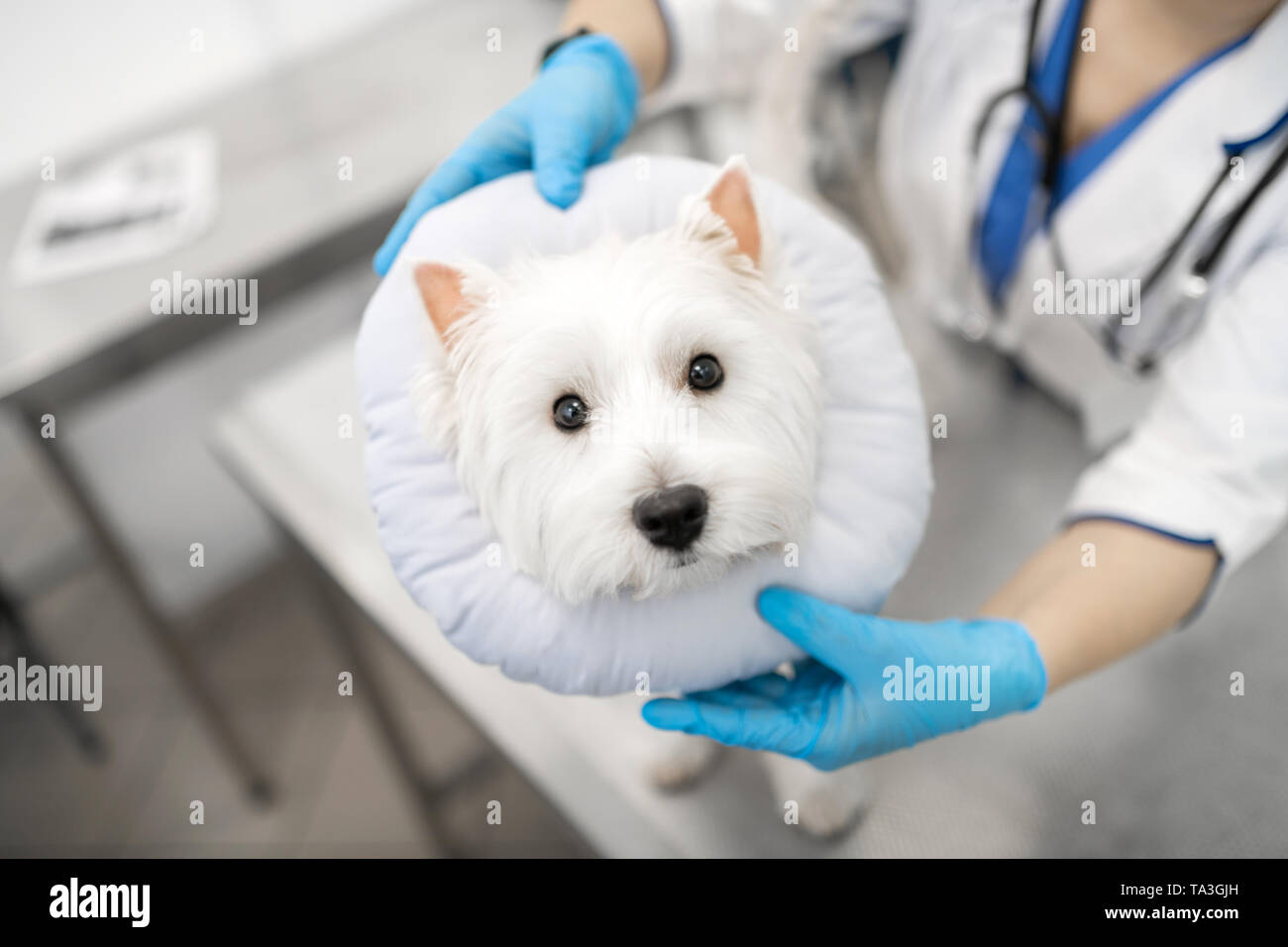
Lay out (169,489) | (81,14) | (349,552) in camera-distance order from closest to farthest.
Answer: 1. (349,552)
2. (81,14)
3. (169,489)

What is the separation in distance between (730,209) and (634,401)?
0.16 meters

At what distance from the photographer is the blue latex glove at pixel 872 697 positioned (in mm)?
672

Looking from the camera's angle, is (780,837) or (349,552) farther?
(349,552)

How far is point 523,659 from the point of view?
613 millimetres

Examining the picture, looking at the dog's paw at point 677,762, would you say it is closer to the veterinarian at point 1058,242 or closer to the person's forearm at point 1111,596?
the veterinarian at point 1058,242

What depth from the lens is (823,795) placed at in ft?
2.72

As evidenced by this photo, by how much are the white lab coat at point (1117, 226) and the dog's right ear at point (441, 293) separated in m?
0.61

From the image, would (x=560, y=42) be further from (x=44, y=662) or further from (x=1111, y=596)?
(x=44, y=662)

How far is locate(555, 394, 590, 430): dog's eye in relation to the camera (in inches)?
23.4

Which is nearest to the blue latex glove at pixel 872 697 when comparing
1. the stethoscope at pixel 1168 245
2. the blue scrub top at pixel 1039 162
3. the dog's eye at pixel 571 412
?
the dog's eye at pixel 571 412

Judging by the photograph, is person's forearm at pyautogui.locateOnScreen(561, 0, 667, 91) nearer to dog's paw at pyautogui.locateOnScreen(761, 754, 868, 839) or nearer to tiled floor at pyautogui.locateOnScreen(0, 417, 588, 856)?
dog's paw at pyautogui.locateOnScreen(761, 754, 868, 839)
